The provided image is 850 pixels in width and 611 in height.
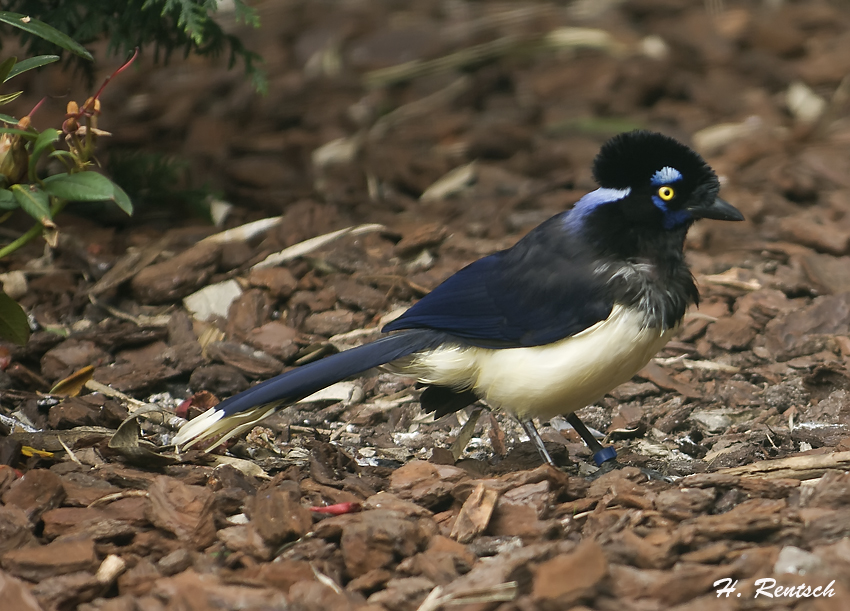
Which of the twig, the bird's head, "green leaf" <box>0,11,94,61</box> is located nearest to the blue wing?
the bird's head

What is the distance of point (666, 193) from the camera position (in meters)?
4.32

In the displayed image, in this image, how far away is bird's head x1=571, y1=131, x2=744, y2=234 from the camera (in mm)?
4289

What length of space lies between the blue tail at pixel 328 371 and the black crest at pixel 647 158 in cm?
110

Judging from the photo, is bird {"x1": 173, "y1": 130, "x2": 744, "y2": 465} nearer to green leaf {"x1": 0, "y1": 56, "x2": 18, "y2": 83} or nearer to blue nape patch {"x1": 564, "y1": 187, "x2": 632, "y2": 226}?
blue nape patch {"x1": 564, "y1": 187, "x2": 632, "y2": 226}

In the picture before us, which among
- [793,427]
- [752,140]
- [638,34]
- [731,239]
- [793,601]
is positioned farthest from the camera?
[638,34]

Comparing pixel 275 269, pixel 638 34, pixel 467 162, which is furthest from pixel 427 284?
pixel 638 34

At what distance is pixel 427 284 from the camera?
582cm

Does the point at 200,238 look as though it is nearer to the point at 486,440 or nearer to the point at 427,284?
the point at 427,284

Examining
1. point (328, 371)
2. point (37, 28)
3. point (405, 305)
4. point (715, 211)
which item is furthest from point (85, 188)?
point (715, 211)

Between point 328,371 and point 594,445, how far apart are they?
4.22 feet

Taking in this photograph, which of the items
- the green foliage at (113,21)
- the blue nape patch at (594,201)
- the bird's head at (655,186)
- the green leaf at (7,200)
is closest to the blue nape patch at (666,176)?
the bird's head at (655,186)

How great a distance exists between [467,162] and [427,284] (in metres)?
1.92

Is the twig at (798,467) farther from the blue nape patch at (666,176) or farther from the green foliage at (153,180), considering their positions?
the green foliage at (153,180)

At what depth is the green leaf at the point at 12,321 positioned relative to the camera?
13.2ft
